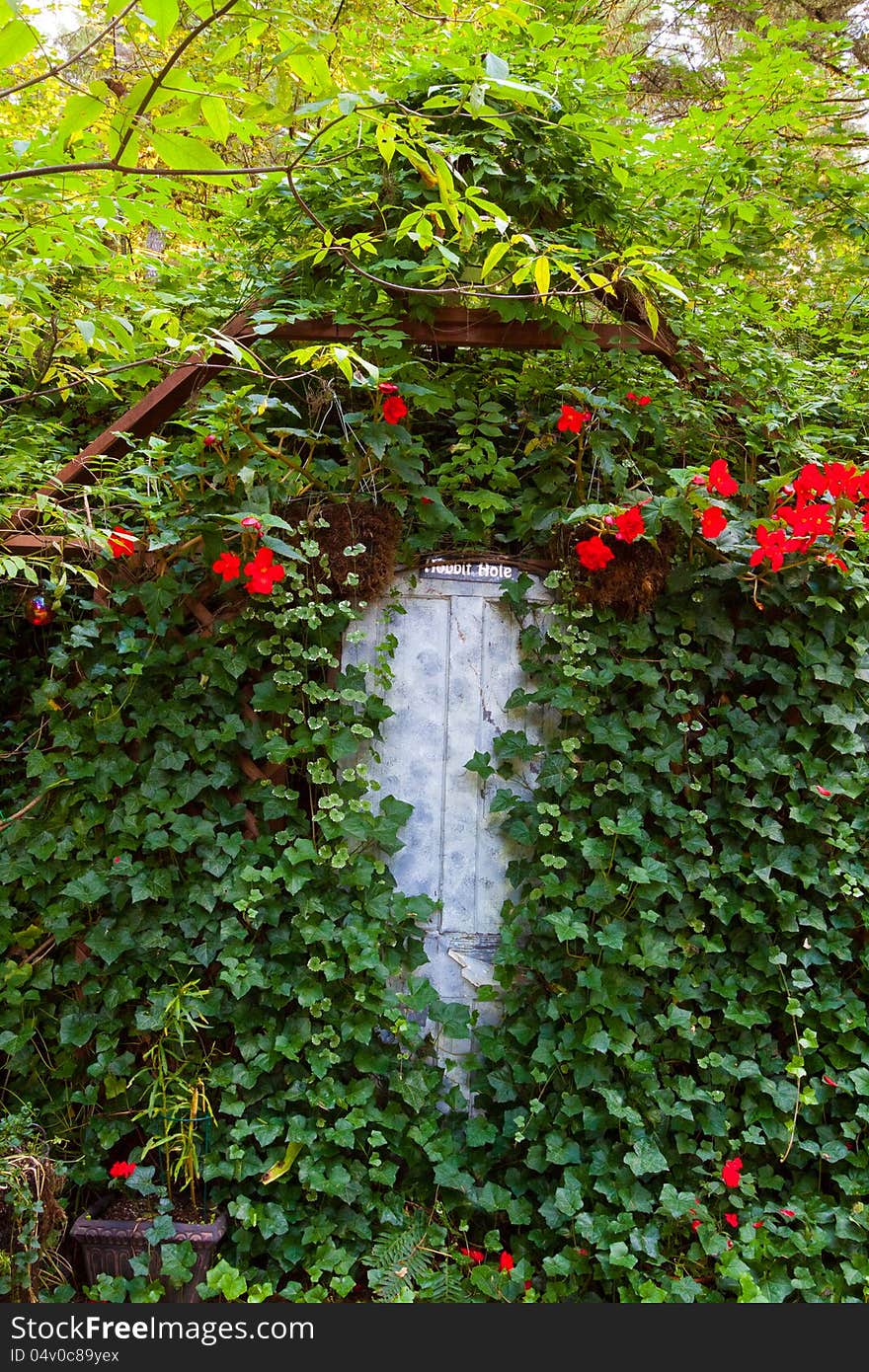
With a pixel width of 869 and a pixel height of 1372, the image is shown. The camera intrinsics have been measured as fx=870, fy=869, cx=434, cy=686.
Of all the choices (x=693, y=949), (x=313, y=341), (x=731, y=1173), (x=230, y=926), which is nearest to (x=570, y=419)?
(x=313, y=341)

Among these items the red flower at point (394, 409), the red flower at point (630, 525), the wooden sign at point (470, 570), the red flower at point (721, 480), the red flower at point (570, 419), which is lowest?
the wooden sign at point (470, 570)

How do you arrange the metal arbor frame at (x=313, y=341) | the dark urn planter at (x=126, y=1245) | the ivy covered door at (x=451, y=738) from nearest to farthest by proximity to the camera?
the dark urn planter at (x=126, y=1245), the metal arbor frame at (x=313, y=341), the ivy covered door at (x=451, y=738)

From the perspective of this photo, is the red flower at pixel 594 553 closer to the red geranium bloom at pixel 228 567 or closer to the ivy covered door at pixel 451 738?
the ivy covered door at pixel 451 738

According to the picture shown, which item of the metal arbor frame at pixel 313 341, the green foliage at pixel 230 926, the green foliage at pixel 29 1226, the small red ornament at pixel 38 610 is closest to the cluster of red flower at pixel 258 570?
the green foliage at pixel 230 926

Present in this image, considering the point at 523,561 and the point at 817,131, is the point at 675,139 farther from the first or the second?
the point at 817,131

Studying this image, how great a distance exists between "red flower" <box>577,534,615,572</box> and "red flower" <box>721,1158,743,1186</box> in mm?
1896

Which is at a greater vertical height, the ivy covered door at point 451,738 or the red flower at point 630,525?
the red flower at point 630,525

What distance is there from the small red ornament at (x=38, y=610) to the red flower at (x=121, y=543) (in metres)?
0.33

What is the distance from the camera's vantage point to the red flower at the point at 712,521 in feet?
8.84

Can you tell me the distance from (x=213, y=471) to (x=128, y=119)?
155cm

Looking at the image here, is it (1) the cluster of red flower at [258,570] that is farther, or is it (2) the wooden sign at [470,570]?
(2) the wooden sign at [470,570]

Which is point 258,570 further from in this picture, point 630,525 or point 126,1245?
point 126,1245

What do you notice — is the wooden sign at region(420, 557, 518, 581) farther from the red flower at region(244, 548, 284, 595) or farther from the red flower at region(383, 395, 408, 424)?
the red flower at region(244, 548, 284, 595)

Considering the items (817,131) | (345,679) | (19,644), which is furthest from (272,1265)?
(817,131)
